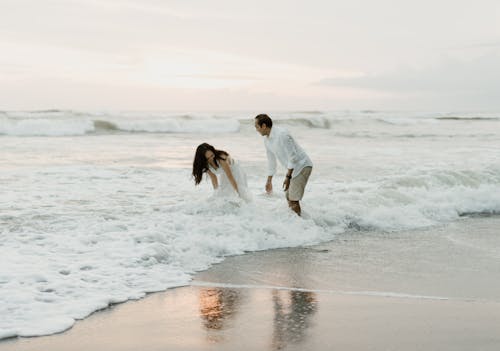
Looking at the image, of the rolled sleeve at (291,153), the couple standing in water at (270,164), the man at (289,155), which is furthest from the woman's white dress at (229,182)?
the rolled sleeve at (291,153)

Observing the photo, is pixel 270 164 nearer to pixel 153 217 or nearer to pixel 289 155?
pixel 289 155

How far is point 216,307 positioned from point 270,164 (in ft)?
11.3

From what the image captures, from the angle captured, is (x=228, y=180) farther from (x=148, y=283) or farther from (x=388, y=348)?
(x=388, y=348)

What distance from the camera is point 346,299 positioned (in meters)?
5.12

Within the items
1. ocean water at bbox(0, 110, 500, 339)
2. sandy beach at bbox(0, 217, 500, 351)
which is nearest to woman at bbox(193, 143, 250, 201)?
ocean water at bbox(0, 110, 500, 339)

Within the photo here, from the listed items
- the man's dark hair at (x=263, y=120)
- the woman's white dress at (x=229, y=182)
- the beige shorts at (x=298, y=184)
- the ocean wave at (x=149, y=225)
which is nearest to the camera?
the ocean wave at (x=149, y=225)

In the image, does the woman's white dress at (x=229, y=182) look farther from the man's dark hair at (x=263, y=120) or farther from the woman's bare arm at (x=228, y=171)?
the man's dark hair at (x=263, y=120)

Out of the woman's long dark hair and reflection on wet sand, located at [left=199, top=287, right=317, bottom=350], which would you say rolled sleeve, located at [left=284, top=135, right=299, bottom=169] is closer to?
the woman's long dark hair

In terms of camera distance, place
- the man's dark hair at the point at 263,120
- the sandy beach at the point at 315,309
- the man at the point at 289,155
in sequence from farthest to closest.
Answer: the man at the point at 289,155 < the man's dark hair at the point at 263,120 < the sandy beach at the point at 315,309

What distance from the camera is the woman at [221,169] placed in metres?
7.95

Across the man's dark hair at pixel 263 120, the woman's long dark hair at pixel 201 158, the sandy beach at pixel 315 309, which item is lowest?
the sandy beach at pixel 315 309

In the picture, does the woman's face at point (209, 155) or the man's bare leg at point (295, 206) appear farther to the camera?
the man's bare leg at point (295, 206)

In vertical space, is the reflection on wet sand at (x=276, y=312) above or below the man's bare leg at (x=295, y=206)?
below

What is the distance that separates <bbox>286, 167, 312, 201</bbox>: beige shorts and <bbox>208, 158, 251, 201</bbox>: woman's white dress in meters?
0.70
